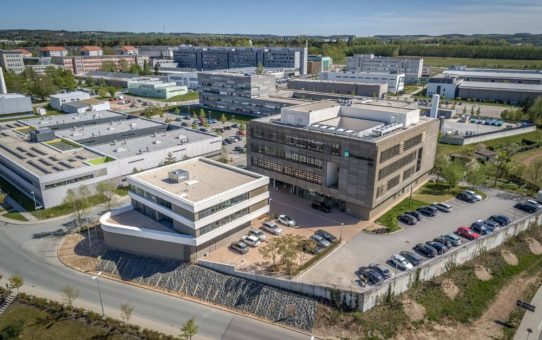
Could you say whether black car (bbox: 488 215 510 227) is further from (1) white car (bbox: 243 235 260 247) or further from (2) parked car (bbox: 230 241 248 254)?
(2) parked car (bbox: 230 241 248 254)

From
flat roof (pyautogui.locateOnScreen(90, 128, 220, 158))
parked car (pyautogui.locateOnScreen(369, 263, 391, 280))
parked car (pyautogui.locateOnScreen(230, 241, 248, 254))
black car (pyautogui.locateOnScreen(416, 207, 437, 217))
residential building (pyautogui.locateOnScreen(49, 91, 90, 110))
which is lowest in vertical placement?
parked car (pyautogui.locateOnScreen(230, 241, 248, 254))

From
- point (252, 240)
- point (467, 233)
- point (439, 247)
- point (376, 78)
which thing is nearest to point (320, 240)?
point (252, 240)

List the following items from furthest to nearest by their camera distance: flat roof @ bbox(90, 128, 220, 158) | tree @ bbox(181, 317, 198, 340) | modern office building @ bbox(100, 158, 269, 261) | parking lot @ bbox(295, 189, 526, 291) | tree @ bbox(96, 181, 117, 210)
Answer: flat roof @ bbox(90, 128, 220, 158) < tree @ bbox(96, 181, 117, 210) < modern office building @ bbox(100, 158, 269, 261) < parking lot @ bbox(295, 189, 526, 291) < tree @ bbox(181, 317, 198, 340)

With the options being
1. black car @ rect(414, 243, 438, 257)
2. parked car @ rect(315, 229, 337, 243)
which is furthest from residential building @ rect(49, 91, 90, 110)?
black car @ rect(414, 243, 438, 257)

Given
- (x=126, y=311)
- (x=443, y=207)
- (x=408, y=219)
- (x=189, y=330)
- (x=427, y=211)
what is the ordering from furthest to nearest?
1. (x=443, y=207)
2. (x=427, y=211)
3. (x=408, y=219)
4. (x=126, y=311)
5. (x=189, y=330)

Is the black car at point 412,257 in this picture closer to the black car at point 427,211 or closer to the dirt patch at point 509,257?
the black car at point 427,211

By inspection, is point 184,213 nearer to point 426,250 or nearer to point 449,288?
point 426,250

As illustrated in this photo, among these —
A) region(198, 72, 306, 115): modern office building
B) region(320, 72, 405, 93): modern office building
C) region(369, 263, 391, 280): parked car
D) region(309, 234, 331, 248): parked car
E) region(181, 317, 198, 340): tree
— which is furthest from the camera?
region(320, 72, 405, 93): modern office building
